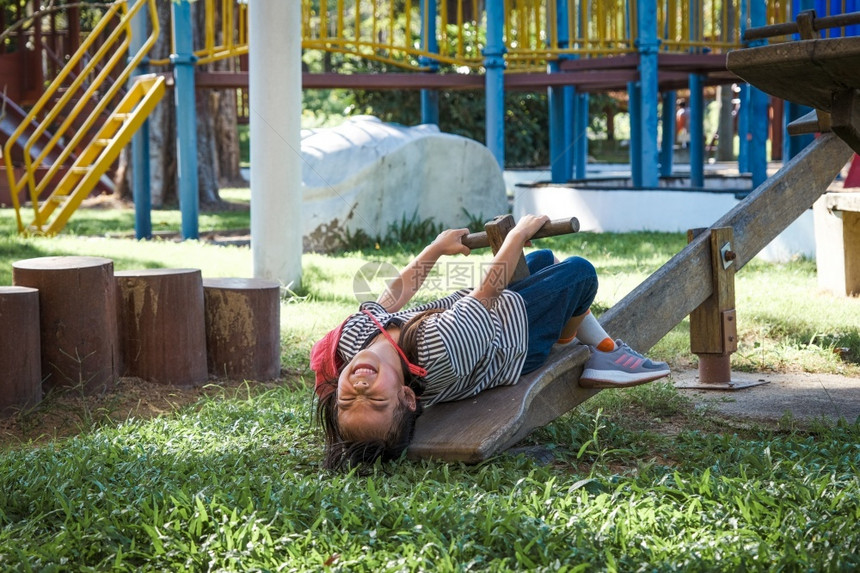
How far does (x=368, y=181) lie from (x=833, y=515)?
273 inches

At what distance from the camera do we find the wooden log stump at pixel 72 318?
4.31 meters

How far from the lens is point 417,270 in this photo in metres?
3.84

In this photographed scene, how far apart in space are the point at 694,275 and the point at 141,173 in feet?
25.1

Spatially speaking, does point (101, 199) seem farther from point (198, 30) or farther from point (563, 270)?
point (563, 270)

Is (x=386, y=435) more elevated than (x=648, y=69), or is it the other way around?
(x=648, y=69)

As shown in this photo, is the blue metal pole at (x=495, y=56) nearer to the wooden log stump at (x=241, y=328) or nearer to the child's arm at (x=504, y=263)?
the wooden log stump at (x=241, y=328)

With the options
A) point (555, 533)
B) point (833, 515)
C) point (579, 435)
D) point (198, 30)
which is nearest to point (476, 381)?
point (579, 435)

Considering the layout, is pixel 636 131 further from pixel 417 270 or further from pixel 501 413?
pixel 501 413

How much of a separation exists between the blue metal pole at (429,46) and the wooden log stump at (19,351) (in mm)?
7692

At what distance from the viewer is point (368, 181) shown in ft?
30.5

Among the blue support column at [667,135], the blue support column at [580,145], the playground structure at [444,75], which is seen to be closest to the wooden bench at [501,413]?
the playground structure at [444,75]

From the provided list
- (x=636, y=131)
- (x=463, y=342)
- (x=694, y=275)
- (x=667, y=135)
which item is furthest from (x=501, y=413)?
(x=667, y=135)

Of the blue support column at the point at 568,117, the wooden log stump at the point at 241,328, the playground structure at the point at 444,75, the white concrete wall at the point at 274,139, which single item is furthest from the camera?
the blue support column at the point at 568,117

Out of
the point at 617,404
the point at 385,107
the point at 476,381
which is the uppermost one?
the point at 385,107
